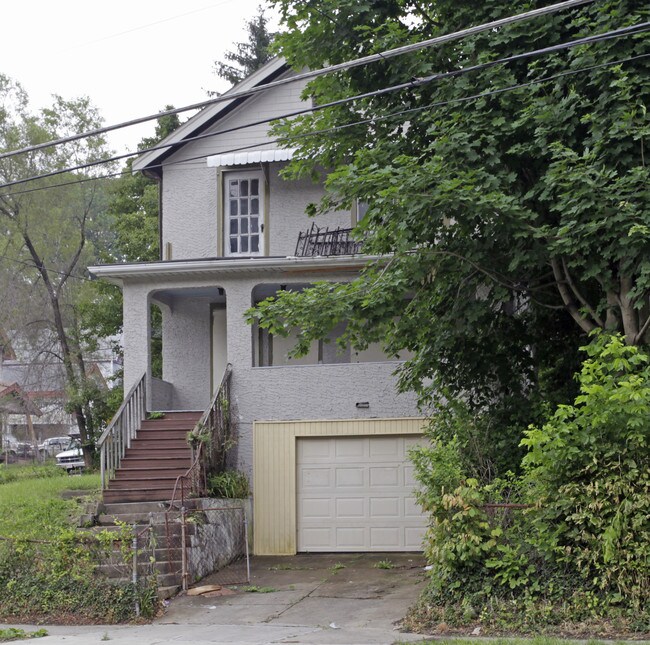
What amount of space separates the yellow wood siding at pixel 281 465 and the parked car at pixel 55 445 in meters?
28.4

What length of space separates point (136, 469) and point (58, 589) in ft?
12.2

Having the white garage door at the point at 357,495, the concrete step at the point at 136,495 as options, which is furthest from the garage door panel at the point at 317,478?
the concrete step at the point at 136,495

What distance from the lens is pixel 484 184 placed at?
1145 cm

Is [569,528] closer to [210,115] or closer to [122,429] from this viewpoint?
[122,429]

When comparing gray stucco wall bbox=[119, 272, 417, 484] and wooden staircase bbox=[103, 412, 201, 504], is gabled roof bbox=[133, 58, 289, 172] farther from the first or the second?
wooden staircase bbox=[103, 412, 201, 504]

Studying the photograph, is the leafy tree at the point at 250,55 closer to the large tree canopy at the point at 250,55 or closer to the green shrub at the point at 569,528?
the large tree canopy at the point at 250,55

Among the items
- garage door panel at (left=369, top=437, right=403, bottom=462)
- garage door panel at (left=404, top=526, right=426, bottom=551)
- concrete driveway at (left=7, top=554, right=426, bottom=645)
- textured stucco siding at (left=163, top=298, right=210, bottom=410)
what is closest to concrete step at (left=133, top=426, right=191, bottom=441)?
textured stucco siding at (left=163, top=298, right=210, bottom=410)

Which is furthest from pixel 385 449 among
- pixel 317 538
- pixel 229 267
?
pixel 229 267

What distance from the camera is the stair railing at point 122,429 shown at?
52.7ft

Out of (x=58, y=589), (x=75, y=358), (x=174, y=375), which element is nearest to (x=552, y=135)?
(x=58, y=589)

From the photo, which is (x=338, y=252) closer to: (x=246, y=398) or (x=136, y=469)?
(x=246, y=398)

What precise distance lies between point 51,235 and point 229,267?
16.5 metres

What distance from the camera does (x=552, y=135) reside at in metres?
11.8

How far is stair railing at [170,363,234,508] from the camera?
51.3 feet
